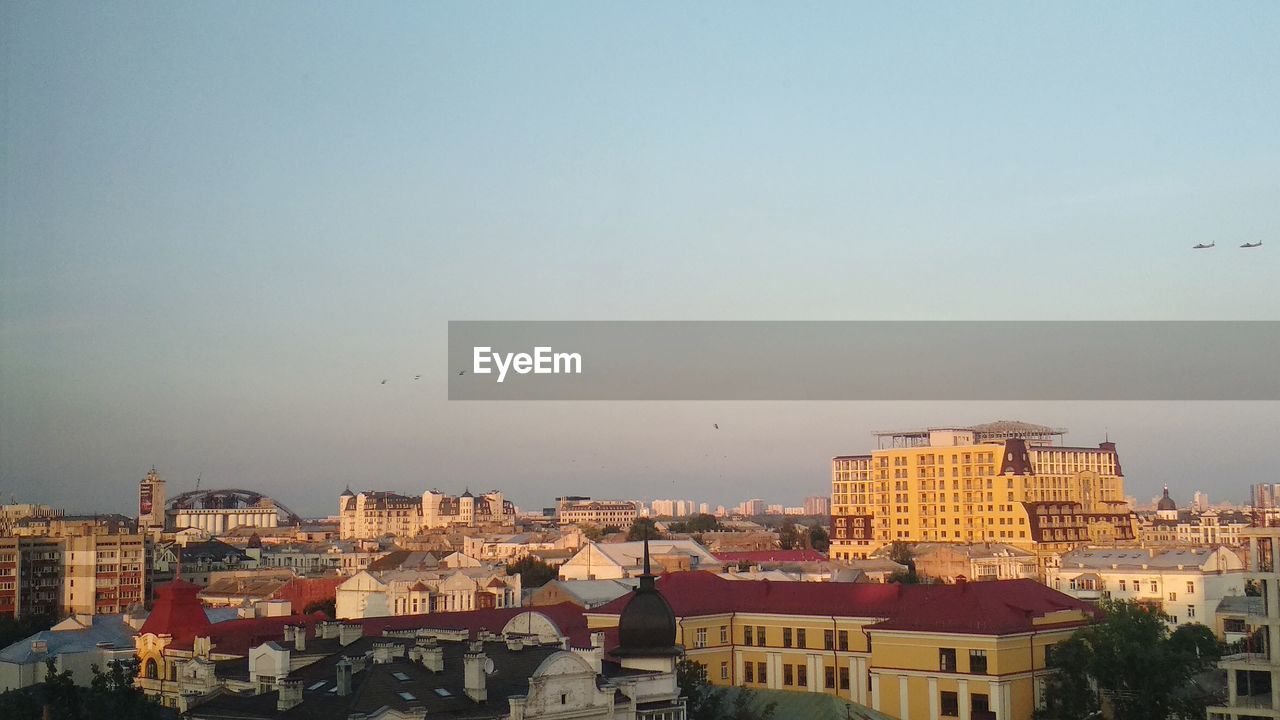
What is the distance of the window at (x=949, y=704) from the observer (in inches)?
1877

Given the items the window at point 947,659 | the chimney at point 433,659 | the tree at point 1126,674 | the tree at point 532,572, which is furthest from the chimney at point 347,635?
the tree at point 532,572

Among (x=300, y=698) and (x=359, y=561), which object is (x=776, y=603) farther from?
(x=359, y=561)

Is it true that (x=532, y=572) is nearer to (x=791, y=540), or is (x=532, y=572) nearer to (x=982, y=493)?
(x=982, y=493)

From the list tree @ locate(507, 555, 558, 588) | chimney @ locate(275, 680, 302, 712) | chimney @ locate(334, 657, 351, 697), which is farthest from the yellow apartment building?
tree @ locate(507, 555, 558, 588)

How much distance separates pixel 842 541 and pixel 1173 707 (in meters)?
105

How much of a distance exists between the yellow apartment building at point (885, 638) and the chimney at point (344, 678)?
24.3 meters

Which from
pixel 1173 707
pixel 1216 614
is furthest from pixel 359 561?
pixel 1173 707

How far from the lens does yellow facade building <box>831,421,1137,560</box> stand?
134 m

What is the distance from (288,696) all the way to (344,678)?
1295 mm

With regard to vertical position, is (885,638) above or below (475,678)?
below

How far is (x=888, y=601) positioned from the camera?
5431 cm

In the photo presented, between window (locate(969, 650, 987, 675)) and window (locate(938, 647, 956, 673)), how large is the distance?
2.32ft

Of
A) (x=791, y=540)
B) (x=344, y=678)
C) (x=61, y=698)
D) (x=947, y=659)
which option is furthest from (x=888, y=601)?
(x=791, y=540)

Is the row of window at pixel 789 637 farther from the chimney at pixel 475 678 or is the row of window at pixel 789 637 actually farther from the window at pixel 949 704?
the chimney at pixel 475 678
